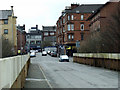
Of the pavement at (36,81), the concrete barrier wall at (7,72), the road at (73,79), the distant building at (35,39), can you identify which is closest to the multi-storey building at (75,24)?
the road at (73,79)

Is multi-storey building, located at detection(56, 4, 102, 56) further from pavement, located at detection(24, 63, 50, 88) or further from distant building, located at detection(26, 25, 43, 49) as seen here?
distant building, located at detection(26, 25, 43, 49)

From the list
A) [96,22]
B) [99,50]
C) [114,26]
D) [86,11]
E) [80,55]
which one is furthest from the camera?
[86,11]

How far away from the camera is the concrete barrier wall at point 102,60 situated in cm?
2774

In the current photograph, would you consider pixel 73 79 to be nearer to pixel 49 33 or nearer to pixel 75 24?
pixel 75 24

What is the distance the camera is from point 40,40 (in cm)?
17250

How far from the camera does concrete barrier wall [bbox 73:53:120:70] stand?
27.7 meters

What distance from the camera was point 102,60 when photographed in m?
33.9

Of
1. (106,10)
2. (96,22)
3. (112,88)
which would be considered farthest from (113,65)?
(96,22)

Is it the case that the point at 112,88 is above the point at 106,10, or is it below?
below

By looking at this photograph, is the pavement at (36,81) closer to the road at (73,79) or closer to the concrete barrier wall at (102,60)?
the road at (73,79)

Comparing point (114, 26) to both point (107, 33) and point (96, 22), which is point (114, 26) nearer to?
point (107, 33)

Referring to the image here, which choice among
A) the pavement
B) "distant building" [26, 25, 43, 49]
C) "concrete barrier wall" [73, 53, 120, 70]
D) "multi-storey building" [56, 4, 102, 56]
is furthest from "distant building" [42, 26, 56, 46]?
the pavement

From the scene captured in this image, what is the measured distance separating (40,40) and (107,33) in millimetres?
137807

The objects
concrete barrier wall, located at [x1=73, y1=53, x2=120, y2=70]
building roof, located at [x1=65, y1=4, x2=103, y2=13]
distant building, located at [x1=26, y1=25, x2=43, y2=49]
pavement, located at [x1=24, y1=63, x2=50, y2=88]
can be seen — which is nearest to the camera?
pavement, located at [x1=24, y1=63, x2=50, y2=88]
